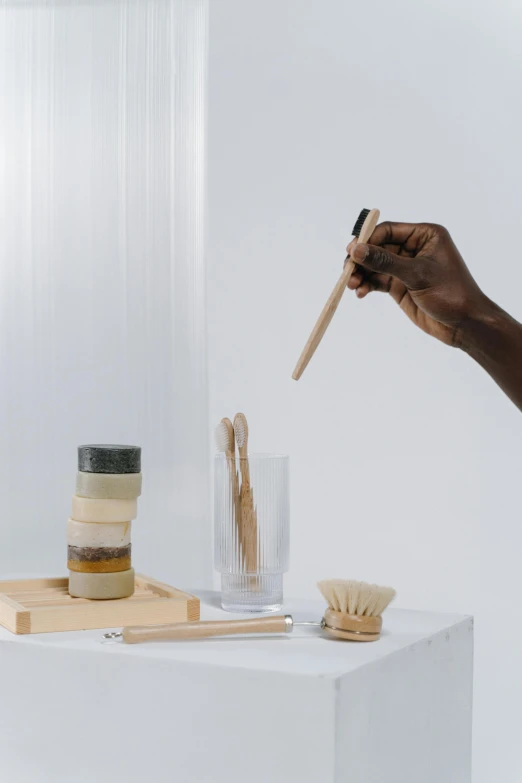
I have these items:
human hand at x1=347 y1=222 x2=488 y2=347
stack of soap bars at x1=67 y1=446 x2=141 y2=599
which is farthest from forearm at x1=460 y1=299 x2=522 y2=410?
stack of soap bars at x1=67 y1=446 x2=141 y2=599

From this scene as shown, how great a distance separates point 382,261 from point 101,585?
0.53 meters

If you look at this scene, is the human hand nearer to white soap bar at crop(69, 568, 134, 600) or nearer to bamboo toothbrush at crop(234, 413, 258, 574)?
bamboo toothbrush at crop(234, 413, 258, 574)

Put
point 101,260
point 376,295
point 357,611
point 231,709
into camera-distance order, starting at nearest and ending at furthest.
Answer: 1. point 231,709
2. point 357,611
3. point 101,260
4. point 376,295

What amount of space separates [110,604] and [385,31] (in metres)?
1.78

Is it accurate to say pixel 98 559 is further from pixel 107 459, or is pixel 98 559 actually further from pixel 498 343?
pixel 498 343

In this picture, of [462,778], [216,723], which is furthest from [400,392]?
[216,723]

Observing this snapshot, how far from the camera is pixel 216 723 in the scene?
977 millimetres

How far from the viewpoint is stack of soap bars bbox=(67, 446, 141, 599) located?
47.4 inches

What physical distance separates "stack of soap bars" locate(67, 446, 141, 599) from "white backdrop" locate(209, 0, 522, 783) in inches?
49.6

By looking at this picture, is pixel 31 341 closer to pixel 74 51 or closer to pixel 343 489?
pixel 74 51

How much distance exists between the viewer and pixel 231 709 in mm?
970

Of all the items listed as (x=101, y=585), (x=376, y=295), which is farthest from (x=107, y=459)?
A: (x=376, y=295)

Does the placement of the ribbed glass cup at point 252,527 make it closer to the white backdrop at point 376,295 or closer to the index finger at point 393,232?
the index finger at point 393,232

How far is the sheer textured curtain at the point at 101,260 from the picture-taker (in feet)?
6.57
